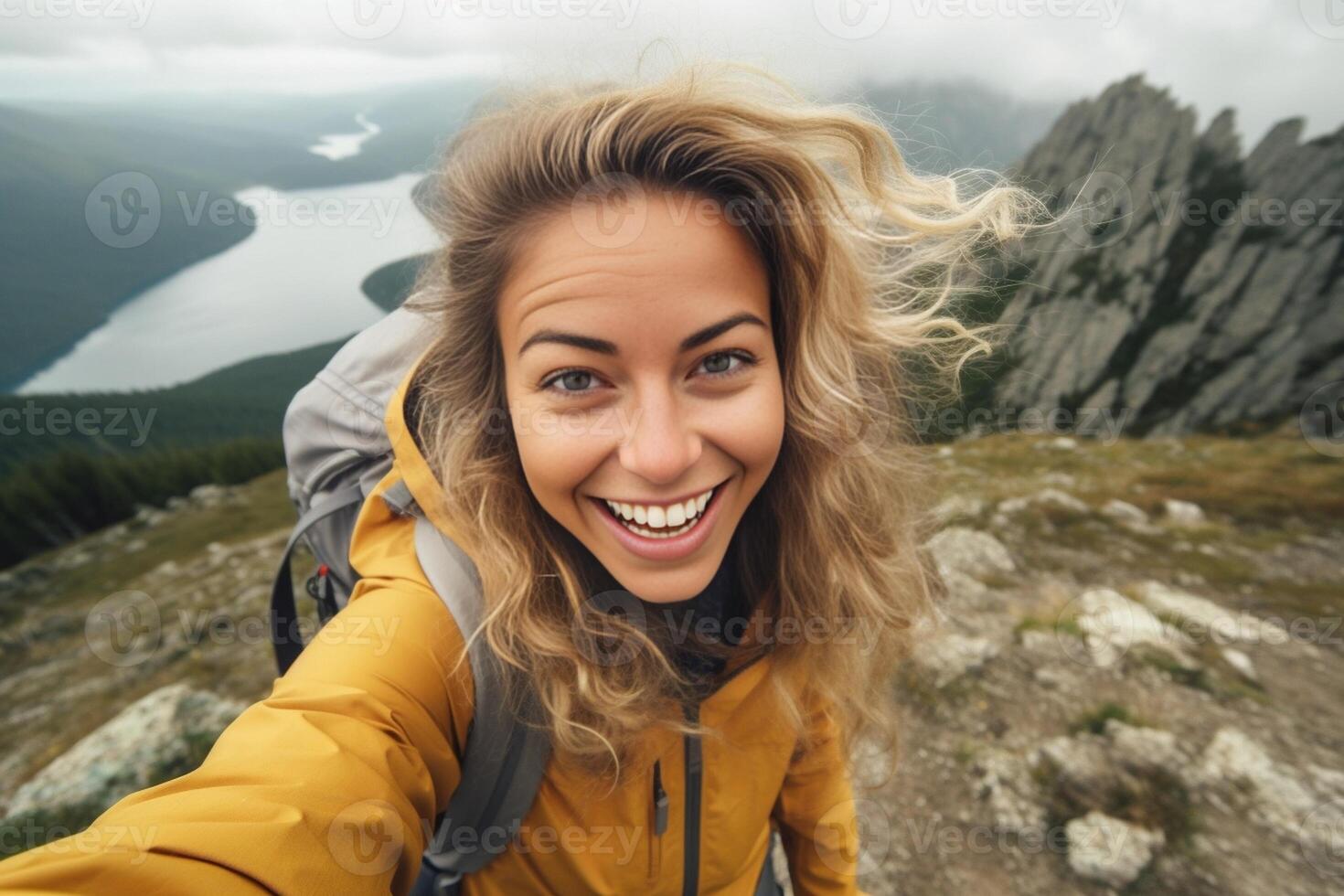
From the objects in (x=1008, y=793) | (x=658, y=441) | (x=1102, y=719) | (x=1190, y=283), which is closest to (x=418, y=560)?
(x=658, y=441)

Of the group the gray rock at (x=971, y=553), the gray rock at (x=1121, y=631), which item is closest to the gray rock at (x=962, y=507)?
the gray rock at (x=971, y=553)

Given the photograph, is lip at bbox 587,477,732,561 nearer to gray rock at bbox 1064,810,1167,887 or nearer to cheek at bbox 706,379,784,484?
cheek at bbox 706,379,784,484

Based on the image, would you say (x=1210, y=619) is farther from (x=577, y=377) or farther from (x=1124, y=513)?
(x=577, y=377)

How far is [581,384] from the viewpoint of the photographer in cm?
205

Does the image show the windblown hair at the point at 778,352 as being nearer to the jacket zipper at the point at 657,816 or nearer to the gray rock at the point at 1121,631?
the jacket zipper at the point at 657,816

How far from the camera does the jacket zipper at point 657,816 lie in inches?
89.5

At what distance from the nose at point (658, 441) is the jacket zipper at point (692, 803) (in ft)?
3.16

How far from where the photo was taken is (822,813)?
296cm

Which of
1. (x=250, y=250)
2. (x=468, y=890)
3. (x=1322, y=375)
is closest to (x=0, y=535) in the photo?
(x=468, y=890)

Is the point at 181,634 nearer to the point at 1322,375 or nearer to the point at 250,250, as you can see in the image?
the point at 1322,375

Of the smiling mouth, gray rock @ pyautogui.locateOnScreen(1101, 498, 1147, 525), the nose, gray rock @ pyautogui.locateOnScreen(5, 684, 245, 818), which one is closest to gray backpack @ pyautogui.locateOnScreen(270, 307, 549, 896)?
the smiling mouth

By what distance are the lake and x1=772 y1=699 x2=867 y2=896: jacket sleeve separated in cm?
13820

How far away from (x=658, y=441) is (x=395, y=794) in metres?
1.20

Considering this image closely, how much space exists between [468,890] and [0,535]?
154 ft
